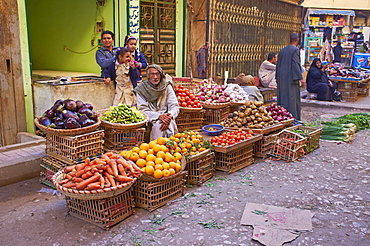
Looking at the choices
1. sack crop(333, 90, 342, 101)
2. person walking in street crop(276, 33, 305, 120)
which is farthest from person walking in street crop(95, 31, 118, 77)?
sack crop(333, 90, 342, 101)

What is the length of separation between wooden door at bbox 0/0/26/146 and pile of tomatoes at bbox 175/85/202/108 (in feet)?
9.04

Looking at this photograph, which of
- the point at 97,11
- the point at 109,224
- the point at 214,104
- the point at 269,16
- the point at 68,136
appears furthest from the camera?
the point at 269,16

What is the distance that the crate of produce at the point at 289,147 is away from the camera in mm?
6468

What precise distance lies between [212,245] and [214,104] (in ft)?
13.0

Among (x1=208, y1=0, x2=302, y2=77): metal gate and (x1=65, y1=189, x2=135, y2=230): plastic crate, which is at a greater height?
(x1=208, y1=0, x2=302, y2=77): metal gate

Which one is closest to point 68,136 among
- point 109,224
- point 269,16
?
point 109,224

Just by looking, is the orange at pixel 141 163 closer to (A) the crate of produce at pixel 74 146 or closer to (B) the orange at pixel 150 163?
(B) the orange at pixel 150 163

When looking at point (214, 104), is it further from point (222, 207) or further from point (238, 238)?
point (238, 238)

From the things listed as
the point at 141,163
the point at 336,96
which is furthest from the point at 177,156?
the point at 336,96

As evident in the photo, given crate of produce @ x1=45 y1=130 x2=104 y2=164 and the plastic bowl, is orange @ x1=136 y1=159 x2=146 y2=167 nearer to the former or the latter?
crate of produce @ x1=45 y1=130 x2=104 y2=164

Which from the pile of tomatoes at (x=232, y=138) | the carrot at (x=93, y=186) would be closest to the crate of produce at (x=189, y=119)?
the pile of tomatoes at (x=232, y=138)

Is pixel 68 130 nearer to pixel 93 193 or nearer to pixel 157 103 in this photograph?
pixel 93 193

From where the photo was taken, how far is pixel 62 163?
4.89 meters

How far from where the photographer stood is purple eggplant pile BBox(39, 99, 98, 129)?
480 centimetres
